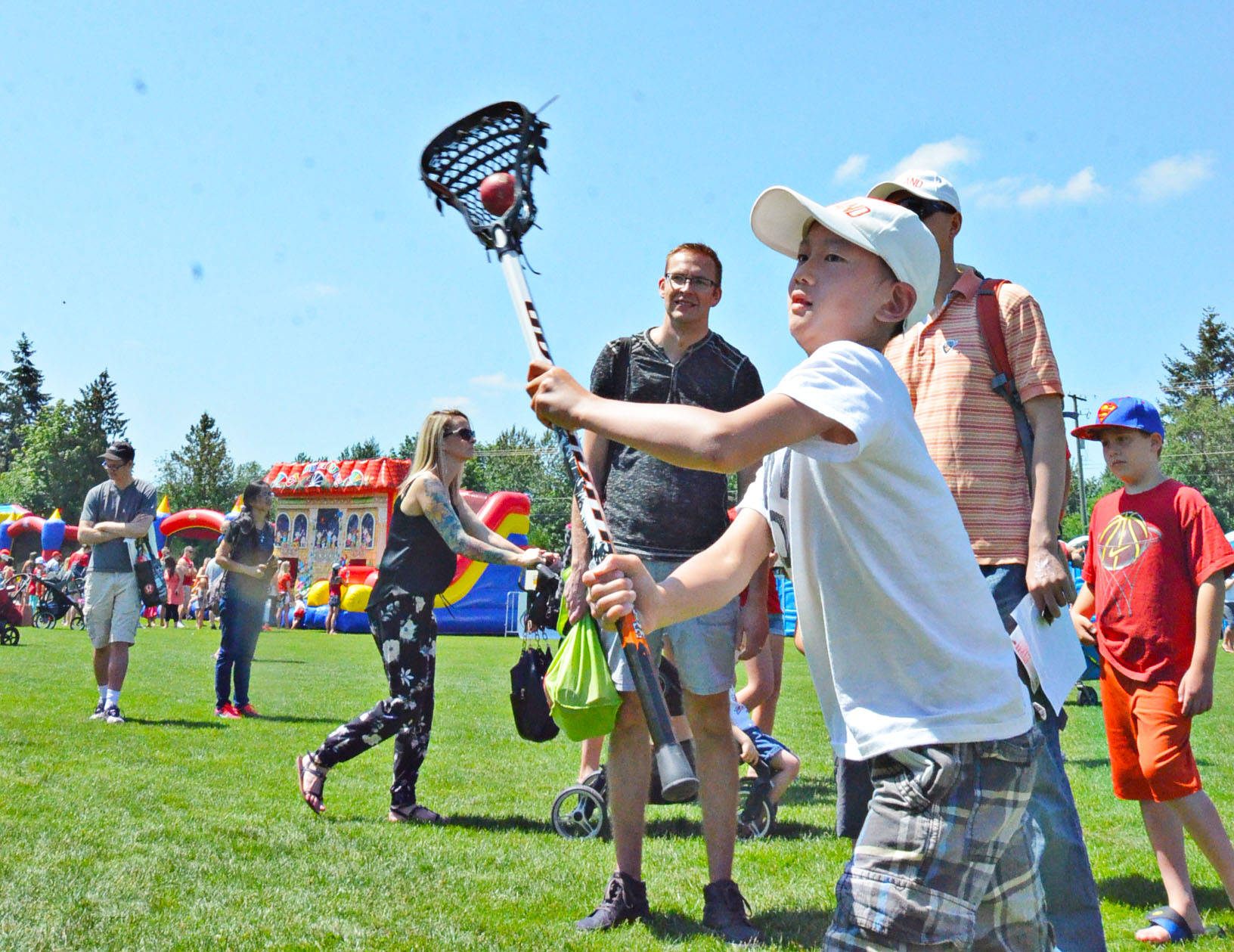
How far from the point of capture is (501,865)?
459 cm

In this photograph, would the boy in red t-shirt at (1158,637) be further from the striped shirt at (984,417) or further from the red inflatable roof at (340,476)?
the red inflatable roof at (340,476)

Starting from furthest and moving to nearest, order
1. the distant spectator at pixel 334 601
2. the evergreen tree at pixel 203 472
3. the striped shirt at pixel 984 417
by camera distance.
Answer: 1. the evergreen tree at pixel 203 472
2. the distant spectator at pixel 334 601
3. the striped shirt at pixel 984 417

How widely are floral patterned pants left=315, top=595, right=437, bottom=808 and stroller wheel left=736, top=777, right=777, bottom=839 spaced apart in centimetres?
166

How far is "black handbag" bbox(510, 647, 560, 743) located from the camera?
5.20m

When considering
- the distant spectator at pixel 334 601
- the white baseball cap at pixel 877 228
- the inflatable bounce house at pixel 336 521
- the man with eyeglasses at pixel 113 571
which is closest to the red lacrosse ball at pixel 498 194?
the white baseball cap at pixel 877 228

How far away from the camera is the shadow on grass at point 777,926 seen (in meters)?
3.61

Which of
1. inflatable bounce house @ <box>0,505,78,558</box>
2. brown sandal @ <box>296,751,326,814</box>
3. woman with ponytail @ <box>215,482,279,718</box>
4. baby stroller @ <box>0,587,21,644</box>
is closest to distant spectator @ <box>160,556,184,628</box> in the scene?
inflatable bounce house @ <box>0,505,78,558</box>

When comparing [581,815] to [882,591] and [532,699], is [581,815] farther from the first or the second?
[882,591]

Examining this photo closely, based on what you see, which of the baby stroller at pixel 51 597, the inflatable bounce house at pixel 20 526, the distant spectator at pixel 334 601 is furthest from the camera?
the inflatable bounce house at pixel 20 526

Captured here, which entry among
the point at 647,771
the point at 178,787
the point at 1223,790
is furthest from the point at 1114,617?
the point at 178,787

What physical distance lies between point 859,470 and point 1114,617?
8.30 ft

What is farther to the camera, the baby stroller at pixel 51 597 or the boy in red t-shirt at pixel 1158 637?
the baby stroller at pixel 51 597

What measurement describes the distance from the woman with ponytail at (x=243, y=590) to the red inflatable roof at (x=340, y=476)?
2949cm

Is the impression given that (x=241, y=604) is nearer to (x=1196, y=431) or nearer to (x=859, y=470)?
(x=859, y=470)
